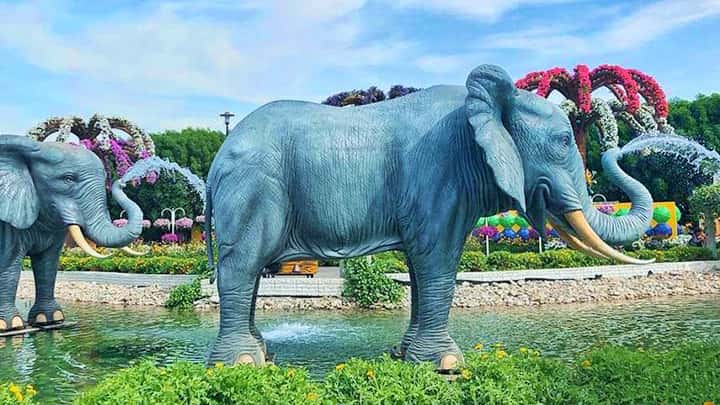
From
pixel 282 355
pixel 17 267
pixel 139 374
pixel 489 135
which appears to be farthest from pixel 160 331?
pixel 489 135

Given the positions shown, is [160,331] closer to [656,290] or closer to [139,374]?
[139,374]

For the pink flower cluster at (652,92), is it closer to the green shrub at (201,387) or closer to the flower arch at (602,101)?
the flower arch at (602,101)

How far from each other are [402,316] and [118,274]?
7402 millimetres

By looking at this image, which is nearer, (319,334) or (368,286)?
(319,334)

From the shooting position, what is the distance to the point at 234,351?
17.5 ft

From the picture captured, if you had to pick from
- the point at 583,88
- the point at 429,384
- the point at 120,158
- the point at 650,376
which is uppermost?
the point at 583,88

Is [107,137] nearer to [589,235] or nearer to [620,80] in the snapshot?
[620,80]

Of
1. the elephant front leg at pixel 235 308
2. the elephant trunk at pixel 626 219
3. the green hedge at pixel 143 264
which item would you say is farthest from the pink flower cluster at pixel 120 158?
the elephant trunk at pixel 626 219

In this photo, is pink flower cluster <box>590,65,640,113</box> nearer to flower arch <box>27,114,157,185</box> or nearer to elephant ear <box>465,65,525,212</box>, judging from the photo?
flower arch <box>27,114,157,185</box>

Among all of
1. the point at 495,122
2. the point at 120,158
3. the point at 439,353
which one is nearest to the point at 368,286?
the point at 439,353

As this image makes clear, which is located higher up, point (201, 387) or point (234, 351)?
point (201, 387)

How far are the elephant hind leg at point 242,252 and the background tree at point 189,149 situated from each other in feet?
104

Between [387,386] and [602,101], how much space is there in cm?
2149

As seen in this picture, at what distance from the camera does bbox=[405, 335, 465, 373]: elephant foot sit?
523 centimetres
